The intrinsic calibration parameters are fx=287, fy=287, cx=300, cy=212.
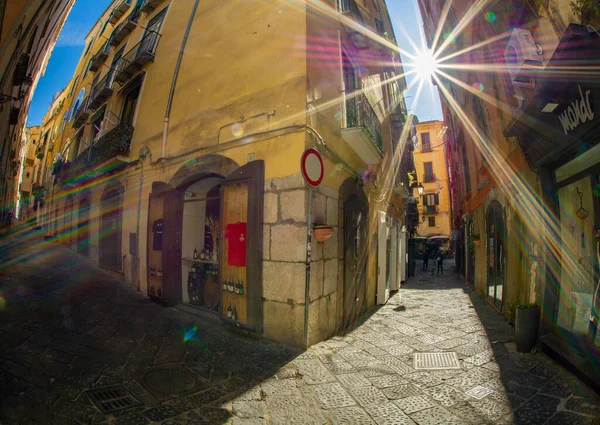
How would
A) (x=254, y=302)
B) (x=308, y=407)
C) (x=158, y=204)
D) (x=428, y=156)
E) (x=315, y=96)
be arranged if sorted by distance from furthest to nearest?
(x=428, y=156), (x=158, y=204), (x=315, y=96), (x=254, y=302), (x=308, y=407)

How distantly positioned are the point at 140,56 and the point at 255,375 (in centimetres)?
910

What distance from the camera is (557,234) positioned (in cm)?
424

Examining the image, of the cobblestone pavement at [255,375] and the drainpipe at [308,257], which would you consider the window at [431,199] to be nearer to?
the cobblestone pavement at [255,375]

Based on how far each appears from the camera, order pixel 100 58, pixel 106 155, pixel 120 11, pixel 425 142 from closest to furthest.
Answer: pixel 106 155 → pixel 100 58 → pixel 120 11 → pixel 425 142

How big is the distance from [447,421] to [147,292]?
6.86m

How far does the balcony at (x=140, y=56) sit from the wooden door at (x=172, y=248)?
15.5ft

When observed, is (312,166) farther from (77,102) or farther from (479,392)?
(77,102)

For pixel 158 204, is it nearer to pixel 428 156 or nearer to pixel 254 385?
pixel 254 385

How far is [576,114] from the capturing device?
337 cm

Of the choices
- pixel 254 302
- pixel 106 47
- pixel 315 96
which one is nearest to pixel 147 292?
pixel 254 302

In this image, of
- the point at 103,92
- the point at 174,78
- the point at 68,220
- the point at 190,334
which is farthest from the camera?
the point at 68,220

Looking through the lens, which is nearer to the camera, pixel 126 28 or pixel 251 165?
pixel 251 165

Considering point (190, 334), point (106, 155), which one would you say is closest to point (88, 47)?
point (106, 155)

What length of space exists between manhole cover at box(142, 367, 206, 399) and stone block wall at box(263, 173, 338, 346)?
4.96 ft
